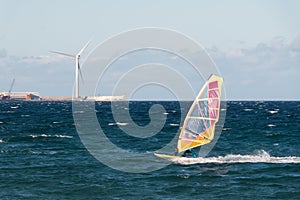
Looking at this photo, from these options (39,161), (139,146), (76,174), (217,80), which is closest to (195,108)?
(217,80)

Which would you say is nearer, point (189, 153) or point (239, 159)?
point (239, 159)

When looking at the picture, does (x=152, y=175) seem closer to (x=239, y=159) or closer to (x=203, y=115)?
(x=203, y=115)

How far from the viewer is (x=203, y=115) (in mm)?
44906

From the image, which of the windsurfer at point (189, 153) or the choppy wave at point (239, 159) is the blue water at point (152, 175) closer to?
the choppy wave at point (239, 159)

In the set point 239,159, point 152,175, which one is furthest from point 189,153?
point 152,175

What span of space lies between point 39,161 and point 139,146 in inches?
660

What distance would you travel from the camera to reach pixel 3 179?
38500 millimetres

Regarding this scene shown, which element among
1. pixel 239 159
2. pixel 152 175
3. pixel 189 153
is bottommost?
pixel 152 175

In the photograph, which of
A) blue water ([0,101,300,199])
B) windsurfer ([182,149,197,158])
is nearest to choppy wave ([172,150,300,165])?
blue water ([0,101,300,199])

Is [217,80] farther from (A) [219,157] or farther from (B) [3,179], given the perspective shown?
(B) [3,179]

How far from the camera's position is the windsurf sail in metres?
44.4

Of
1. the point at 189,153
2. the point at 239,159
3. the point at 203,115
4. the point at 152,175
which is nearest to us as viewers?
the point at 152,175

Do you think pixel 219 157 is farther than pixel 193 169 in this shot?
Yes

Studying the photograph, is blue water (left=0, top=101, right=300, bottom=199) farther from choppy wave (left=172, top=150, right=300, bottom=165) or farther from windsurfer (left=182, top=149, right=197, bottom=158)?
windsurfer (left=182, top=149, right=197, bottom=158)
